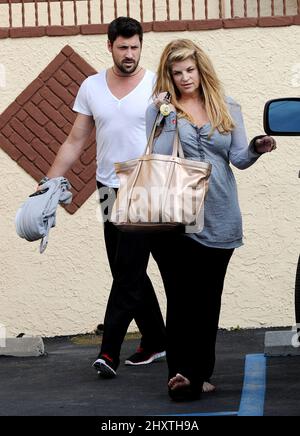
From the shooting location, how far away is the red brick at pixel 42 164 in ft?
35.3

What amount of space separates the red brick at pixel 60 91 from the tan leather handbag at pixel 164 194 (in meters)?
3.75

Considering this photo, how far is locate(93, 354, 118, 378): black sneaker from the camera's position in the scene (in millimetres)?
8188

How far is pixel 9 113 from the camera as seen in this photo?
10742 millimetres

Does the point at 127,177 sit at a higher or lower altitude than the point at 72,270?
higher

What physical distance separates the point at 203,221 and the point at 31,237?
114 centimetres

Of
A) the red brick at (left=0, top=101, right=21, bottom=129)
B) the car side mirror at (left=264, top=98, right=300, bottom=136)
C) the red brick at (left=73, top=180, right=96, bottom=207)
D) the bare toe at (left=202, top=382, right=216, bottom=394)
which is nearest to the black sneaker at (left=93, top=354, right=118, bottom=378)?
the bare toe at (left=202, top=382, right=216, bottom=394)

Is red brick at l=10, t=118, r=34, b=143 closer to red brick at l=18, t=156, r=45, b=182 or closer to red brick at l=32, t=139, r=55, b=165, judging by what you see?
red brick at l=32, t=139, r=55, b=165

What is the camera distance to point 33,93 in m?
10.7

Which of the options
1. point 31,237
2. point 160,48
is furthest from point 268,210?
point 31,237

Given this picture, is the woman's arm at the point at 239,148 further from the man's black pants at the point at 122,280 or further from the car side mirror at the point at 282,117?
the man's black pants at the point at 122,280

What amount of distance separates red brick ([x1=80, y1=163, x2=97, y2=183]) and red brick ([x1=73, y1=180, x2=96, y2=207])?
0.10 feet
